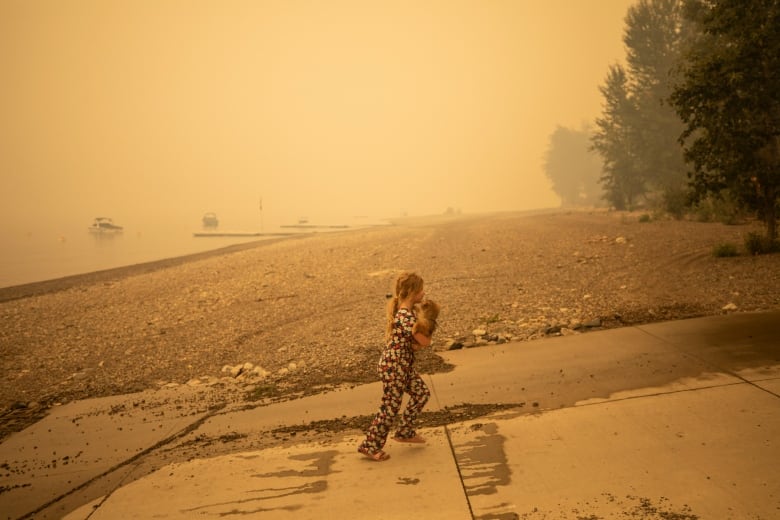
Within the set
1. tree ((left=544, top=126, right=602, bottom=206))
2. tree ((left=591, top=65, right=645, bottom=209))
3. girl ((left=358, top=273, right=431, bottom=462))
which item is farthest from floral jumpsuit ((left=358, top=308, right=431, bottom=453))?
tree ((left=544, top=126, right=602, bottom=206))

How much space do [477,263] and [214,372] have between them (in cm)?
1058

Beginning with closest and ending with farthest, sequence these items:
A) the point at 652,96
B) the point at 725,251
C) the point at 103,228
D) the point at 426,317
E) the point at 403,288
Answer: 1. the point at 426,317
2. the point at 403,288
3. the point at 725,251
4. the point at 652,96
5. the point at 103,228

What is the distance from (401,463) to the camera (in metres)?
4.41

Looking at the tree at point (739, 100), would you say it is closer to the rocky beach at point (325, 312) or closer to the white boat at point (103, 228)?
the rocky beach at point (325, 312)

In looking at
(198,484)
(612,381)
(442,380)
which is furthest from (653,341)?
(198,484)

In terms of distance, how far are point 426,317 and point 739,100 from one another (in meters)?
10.1

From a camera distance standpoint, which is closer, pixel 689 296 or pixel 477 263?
pixel 689 296

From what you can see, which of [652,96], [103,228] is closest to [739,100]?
[652,96]

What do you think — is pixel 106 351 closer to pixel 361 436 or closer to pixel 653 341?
pixel 361 436

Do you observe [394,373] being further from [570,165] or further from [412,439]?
[570,165]

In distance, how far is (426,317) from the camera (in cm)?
436

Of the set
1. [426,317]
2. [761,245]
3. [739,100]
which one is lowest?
[761,245]

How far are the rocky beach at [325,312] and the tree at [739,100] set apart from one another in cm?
194

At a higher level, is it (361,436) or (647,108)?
(647,108)
